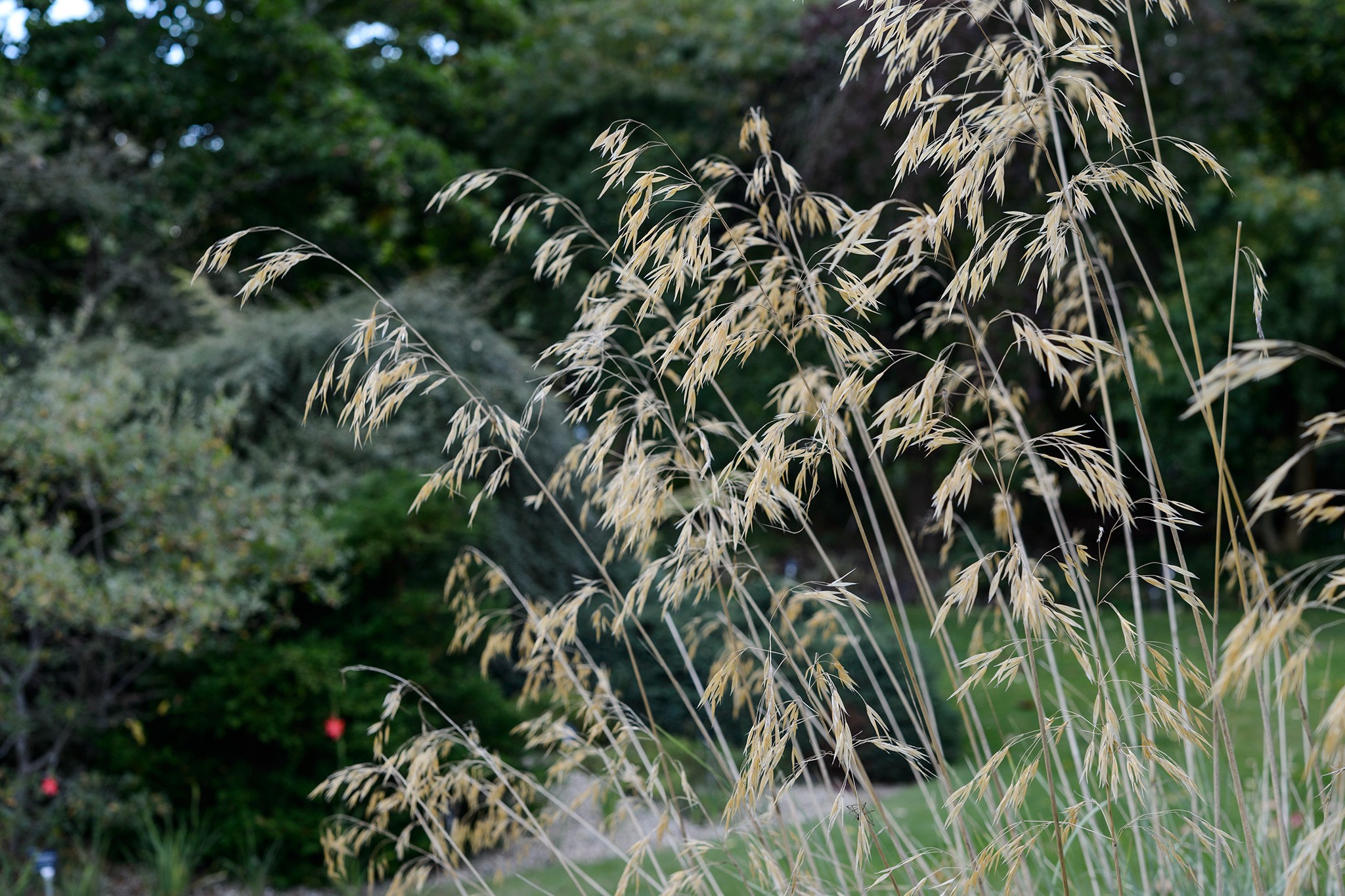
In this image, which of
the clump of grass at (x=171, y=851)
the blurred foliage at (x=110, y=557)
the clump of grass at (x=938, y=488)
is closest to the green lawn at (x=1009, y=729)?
the clump of grass at (x=938, y=488)

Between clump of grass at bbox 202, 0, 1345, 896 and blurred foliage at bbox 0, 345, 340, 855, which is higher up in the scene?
clump of grass at bbox 202, 0, 1345, 896

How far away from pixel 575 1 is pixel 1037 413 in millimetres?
6093

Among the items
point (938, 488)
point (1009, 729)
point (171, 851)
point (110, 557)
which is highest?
point (938, 488)

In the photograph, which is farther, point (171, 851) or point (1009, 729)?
point (1009, 729)

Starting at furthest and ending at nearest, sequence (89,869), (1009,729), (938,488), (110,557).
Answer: (1009,729), (110,557), (89,869), (938,488)

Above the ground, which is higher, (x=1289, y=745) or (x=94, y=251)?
(x=94, y=251)

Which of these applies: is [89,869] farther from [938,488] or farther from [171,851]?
[938,488]

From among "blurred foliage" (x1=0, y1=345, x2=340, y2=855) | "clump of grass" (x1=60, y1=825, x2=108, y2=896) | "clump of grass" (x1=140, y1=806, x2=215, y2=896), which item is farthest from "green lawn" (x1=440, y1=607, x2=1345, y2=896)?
"blurred foliage" (x1=0, y1=345, x2=340, y2=855)

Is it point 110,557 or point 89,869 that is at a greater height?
point 110,557

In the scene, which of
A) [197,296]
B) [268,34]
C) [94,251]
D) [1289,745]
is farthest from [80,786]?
[268,34]

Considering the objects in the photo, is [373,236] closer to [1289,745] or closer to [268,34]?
[268,34]

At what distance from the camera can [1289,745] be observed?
4477mm

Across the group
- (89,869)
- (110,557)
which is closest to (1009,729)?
(89,869)

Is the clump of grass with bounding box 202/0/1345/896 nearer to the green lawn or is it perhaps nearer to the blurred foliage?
the green lawn
